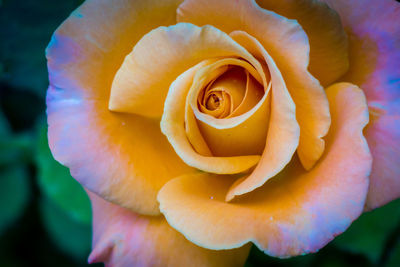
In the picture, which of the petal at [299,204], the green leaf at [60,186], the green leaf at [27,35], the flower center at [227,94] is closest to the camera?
the petal at [299,204]

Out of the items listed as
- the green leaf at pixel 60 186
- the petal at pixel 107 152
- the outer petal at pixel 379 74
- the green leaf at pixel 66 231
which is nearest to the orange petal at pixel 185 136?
the petal at pixel 107 152

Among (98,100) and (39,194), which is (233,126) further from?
(39,194)

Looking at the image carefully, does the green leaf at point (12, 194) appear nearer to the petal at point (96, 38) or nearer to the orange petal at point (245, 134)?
the petal at point (96, 38)

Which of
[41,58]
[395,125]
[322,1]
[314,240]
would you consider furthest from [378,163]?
[41,58]

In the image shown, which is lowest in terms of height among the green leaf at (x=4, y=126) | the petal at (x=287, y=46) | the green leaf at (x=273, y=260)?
the green leaf at (x=4, y=126)

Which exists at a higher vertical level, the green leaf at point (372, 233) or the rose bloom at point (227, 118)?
the rose bloom at point (227, 118)

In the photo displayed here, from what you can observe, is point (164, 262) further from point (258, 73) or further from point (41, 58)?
point (41, 58)

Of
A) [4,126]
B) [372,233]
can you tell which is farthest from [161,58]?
[4,126]
